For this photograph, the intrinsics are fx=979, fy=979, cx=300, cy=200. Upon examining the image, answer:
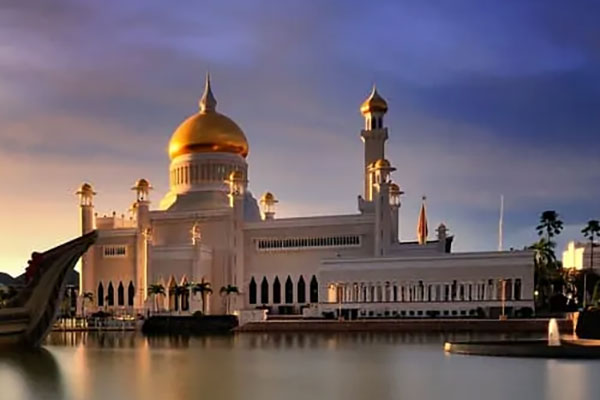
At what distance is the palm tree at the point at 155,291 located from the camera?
73000 mm

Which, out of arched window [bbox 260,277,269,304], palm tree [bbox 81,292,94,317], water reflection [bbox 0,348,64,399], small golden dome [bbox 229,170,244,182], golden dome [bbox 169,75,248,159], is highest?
golden dome [bbox 169,75,248,159]

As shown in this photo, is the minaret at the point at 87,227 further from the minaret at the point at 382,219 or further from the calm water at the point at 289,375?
the calm water at the point at 289,375

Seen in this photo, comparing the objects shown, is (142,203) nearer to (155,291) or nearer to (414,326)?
(155,291)

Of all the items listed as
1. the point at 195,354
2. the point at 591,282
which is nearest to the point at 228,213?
the point at 591,282

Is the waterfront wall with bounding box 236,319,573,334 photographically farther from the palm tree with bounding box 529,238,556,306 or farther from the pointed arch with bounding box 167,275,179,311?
the palm tree with bounding box 529,238,556,306

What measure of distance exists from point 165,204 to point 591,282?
38768mm

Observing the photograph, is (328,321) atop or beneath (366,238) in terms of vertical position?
beneath

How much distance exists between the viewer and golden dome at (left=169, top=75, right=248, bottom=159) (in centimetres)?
8150

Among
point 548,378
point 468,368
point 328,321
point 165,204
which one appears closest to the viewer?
point 548,378

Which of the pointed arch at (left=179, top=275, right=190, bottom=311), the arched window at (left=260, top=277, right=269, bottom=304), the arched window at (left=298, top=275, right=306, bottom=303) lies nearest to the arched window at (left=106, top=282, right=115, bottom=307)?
the pointed arch at (left=179, top=275, right=190, bottom=311)

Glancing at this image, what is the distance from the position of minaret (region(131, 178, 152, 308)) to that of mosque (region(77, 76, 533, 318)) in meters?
0.10

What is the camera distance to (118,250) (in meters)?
79.7

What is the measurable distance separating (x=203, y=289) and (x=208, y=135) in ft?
48.8

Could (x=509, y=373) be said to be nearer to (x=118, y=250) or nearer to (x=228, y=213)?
(x=228, y=213)
